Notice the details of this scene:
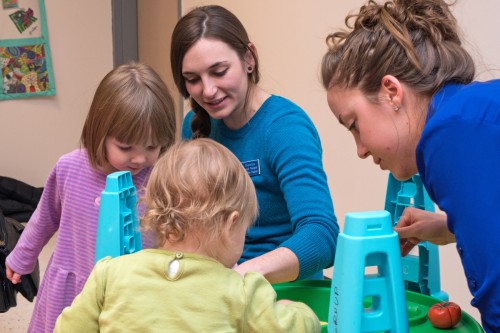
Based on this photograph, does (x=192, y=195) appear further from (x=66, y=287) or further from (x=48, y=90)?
(x=48, y=90)

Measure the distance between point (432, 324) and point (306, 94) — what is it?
1593mm

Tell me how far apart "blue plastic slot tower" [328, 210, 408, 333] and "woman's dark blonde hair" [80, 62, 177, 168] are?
79 cm

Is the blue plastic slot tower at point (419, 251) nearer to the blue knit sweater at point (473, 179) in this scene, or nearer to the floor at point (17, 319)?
the blue knit sweater at point (473, 179)

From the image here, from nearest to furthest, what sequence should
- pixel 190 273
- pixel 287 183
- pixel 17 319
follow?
pixel 190 273 < pixel 287 183 < pixel 17 319

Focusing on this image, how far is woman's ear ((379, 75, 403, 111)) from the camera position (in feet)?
3.37

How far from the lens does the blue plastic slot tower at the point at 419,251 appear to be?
139 centimetres

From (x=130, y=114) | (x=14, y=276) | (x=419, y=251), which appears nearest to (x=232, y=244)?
(x=419, y=251)

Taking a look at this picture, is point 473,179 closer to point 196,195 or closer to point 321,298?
point 196,195

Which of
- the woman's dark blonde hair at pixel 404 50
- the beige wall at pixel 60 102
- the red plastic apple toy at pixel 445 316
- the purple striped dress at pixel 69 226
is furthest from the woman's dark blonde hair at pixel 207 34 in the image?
the beige wall at pixel 60 102

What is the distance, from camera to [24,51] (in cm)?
412

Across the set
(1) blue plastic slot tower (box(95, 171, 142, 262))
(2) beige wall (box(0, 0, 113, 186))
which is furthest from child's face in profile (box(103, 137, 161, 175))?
(2) beige wall (box(0, 0, 113, 186))

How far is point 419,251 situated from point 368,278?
1.80ft

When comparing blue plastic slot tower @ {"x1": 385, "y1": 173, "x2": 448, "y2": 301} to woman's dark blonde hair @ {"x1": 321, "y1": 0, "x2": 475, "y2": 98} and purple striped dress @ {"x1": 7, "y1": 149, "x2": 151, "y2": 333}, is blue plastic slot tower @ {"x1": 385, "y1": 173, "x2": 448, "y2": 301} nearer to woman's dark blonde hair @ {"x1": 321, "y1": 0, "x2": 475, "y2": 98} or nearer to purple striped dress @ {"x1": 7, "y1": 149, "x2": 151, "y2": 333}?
woman's dark blonde hair @ {"x1": 321, "y1": 0, "x2": 475, "y2": 98}

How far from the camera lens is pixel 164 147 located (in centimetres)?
162
